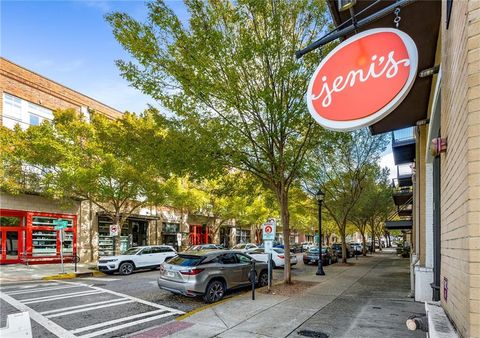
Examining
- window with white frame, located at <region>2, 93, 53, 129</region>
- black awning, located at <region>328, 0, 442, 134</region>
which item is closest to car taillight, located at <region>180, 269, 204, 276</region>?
black awning, located at <region>328, 0, 442, 134</region>

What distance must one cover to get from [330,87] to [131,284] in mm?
13486

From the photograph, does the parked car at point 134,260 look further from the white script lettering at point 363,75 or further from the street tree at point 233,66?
the white script lettering at point 363,75

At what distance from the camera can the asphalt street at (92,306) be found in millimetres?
8141

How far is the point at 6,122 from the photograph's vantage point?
2239 centimetres

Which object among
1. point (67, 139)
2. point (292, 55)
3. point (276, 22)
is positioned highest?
point (276, 22)

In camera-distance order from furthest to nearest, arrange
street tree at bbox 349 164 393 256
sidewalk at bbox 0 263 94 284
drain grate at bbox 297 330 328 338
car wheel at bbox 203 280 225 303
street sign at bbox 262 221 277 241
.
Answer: street tree at bbox 349 164 393 256
sidewalk at bbox 0 263 94 284
street sign at bbox 262 221 277 241
car wheel at bbox 203 280 225 303
drain grate at bbox 297 330 328 338

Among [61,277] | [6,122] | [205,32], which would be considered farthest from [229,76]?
[6,122]

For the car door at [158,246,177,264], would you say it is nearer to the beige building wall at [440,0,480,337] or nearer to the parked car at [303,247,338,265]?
the parked car at [303,247,338,265]

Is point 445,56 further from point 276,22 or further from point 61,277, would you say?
Answer: point 61,277

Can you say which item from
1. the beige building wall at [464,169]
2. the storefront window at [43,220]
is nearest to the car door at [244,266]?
the beige building wall at [464,169]

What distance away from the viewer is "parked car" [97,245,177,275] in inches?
731

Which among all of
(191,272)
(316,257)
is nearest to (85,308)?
(191,272)

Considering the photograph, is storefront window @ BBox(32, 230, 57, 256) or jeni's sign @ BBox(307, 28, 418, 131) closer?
jeni's sign @ BBox(307, 28, 418, 131)

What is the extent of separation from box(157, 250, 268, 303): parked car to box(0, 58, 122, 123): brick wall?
18250 millimetres
